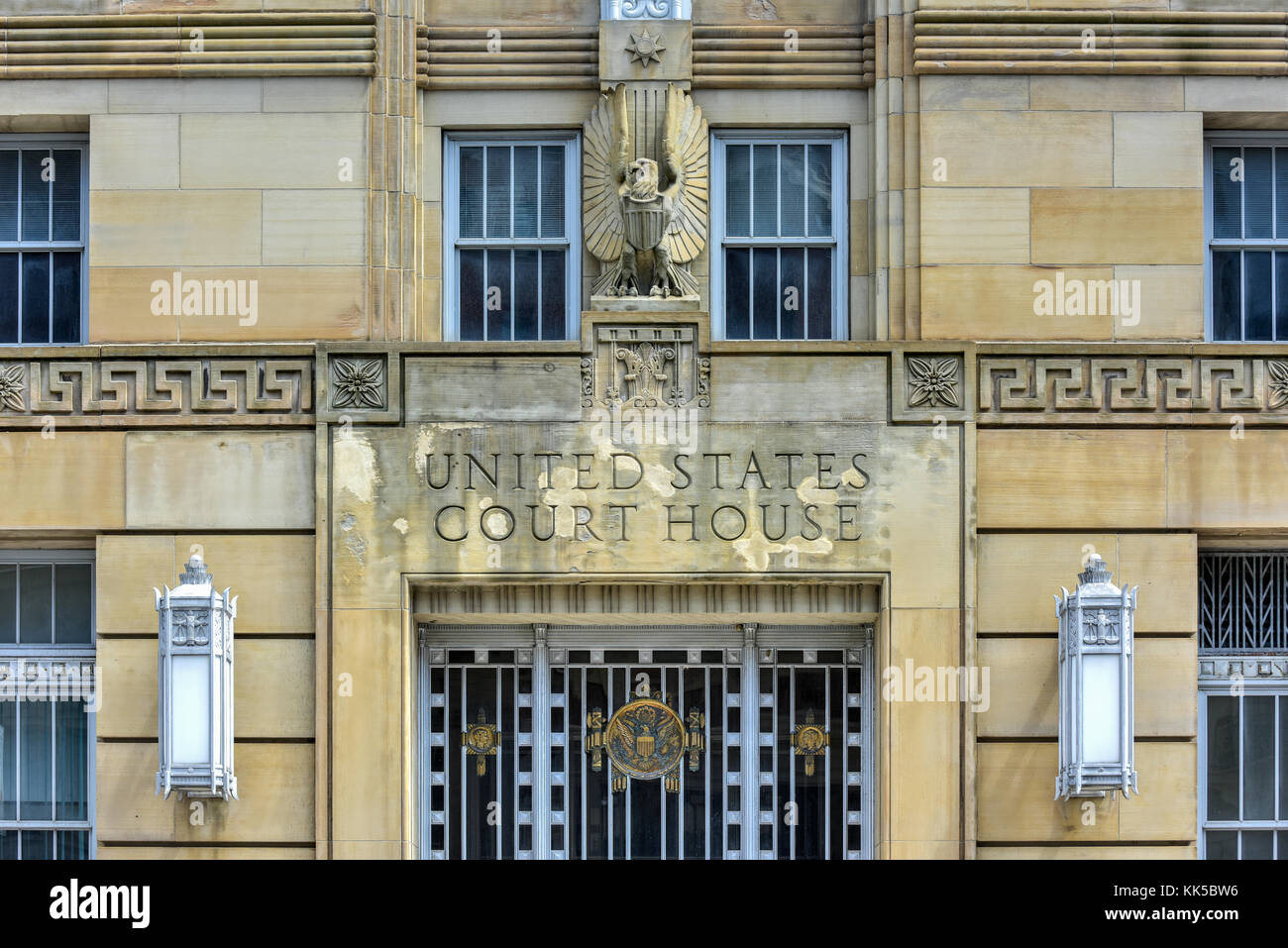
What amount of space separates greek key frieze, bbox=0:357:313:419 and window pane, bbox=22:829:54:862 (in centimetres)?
326

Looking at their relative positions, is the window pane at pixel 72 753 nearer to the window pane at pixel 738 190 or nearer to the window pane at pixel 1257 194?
the window pane at pixel 738 190

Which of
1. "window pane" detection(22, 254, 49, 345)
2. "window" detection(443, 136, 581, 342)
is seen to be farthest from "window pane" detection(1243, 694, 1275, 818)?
"window pane" detection(22, 254, 49, 345)

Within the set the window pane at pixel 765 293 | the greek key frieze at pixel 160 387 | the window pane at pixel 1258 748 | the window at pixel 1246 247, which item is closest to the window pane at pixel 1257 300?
the window at pixel 1246 247

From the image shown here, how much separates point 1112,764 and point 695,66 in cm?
623

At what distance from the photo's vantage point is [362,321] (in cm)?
1506

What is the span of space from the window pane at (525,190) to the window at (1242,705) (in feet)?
19.3

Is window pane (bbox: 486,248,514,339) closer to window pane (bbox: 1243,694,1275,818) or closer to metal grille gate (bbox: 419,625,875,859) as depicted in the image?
metal grille gate (bbox: 419,625,875,859)

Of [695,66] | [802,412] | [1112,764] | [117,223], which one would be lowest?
[1112,764]

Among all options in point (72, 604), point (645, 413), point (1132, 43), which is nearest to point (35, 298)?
point (72, 604)

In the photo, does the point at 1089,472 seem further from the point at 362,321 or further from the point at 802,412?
the point at 362,321

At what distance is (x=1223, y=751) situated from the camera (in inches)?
595

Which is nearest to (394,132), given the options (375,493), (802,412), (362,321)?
(362,321)

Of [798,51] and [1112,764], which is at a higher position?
[798,51]

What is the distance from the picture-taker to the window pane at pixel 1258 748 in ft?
49.5
